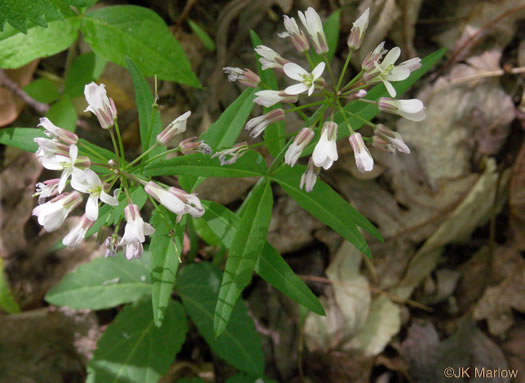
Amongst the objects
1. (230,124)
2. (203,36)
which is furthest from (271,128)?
(203,36)

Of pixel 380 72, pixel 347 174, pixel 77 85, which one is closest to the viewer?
pixel 380 72

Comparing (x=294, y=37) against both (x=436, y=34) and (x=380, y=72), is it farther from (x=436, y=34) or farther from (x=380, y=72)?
(x=436, y=34)

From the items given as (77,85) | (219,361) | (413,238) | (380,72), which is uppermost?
(380,72)

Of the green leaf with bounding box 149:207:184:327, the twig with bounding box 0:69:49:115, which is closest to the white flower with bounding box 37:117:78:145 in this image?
the green leaf with bounding box 149:207:184:327

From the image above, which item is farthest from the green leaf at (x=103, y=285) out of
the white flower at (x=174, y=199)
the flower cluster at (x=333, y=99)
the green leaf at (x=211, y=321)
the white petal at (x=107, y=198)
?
the flower cluster at (x=333, y=99)

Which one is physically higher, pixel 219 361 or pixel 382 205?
pixel 382 205

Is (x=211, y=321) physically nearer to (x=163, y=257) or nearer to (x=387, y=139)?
(x=163, y=257)

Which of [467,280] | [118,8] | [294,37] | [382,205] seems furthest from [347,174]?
[118,8]
